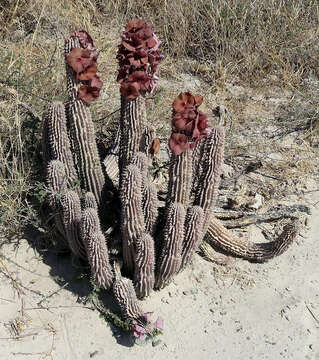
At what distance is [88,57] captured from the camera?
2.92 meters

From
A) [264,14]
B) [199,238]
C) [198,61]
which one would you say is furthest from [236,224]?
[264,14]

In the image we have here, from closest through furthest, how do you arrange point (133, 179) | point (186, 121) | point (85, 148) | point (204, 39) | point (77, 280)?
point (186, 121), point (133, 179), point (85, 148), point (77, 280), point (204, 39)

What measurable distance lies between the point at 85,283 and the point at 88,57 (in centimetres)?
141

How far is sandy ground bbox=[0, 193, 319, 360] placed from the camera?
10.0 ft

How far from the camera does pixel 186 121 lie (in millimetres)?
2732

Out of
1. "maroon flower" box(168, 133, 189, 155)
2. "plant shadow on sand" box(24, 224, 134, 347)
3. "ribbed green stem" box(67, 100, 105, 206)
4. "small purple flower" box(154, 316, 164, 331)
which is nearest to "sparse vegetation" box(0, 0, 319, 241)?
"ribbed green stem" box(67, 100, 105, 206)

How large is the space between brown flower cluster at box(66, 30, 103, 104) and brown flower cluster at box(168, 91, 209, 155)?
54 cm

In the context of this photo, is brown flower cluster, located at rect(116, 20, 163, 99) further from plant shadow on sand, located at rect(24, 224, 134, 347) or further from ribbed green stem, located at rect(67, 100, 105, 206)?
plant shadow on sand, located at rect(24, 224, 134, 347)

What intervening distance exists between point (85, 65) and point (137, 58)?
0.95 ft

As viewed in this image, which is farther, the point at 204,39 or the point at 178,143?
the point at 204,39

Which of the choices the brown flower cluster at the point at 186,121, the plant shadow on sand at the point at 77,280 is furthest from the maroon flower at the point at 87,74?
the plant shadow on sand at the point at 77,280

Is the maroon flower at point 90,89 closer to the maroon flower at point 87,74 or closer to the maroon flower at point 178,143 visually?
the maroon flower at point 87,74

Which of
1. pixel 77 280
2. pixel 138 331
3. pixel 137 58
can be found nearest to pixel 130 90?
pixel 137 58

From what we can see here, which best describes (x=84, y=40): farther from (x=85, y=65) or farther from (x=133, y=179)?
(x=133, y=179)
